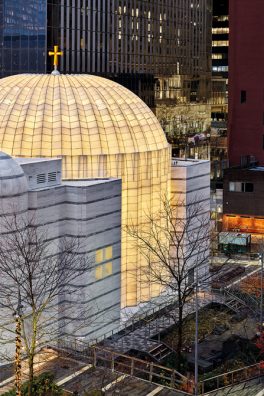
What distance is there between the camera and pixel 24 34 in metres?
142

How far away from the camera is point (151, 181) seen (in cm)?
7944

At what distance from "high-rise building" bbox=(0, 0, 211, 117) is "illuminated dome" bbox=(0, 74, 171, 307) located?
6106 centimetres

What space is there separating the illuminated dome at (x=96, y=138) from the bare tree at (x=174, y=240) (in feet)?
2.71

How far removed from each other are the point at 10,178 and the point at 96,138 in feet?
45.7

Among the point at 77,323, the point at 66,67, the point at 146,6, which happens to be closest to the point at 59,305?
the point at 77,323

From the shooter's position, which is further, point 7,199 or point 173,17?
point 173,17

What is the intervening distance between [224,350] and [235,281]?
2401cm

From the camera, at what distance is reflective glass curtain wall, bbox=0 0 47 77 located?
14088 centimetres

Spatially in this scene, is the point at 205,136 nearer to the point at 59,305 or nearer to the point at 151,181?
→ the point at 151,181

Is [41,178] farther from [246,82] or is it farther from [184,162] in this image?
[246,82]

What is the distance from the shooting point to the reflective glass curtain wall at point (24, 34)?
462 ft

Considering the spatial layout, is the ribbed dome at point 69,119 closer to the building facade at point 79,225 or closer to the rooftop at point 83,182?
the rooftop at point 83,182

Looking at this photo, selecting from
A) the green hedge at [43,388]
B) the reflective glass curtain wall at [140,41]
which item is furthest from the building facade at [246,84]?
the green hedge at [43,388]

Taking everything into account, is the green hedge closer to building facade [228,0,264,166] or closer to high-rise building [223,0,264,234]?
high-rise building [223,0,264,234]
